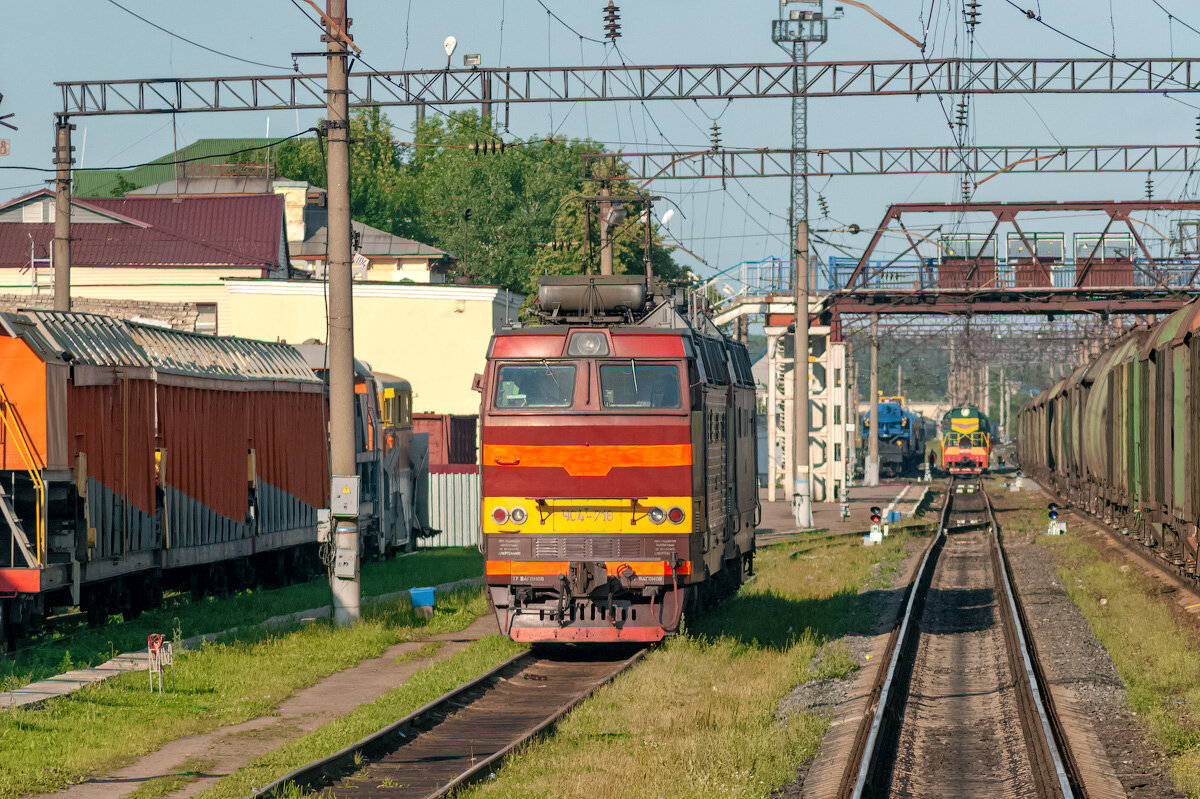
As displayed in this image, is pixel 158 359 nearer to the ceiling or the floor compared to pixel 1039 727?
nearer to the ceiling

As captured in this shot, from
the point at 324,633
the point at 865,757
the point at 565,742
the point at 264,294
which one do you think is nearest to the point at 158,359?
the point at 324,633

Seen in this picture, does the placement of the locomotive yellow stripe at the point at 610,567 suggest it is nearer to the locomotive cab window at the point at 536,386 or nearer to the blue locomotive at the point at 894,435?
the locomotive cab window at the point at 536,386

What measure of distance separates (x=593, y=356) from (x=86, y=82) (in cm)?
1368

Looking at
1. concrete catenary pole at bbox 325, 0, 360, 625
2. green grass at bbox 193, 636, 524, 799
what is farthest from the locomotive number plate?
concrete catenary pole at bbox 325, 0, 360, 625

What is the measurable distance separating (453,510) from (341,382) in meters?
16.9

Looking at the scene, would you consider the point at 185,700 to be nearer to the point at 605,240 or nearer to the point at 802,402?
the point at 605,240

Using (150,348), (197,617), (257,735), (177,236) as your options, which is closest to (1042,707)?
(257,735)

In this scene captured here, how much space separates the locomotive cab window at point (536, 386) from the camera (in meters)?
15.6

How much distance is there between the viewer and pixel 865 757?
1061 cm

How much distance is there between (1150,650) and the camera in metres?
16.3

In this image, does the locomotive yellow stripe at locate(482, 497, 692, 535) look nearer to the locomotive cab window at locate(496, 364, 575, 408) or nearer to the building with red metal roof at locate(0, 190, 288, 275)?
the locomotive cab window at locate(496, 364, 575, 408)

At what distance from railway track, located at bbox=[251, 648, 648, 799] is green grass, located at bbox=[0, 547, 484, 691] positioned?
4541mm

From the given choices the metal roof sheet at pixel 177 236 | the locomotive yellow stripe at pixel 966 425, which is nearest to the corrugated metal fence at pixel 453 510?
the metal roof sheet at pixel 177 236

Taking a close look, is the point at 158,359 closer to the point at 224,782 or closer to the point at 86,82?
the point at 86,82
